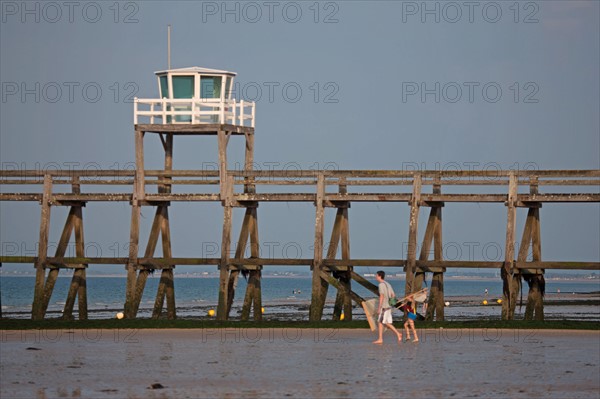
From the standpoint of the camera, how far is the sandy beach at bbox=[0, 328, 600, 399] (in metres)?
18.8

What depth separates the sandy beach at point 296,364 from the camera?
1877 centimetres

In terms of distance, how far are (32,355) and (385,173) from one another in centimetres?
1250

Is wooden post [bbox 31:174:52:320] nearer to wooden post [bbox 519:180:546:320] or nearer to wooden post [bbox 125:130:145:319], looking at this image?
wooden post [bbox 125:130:145:319]

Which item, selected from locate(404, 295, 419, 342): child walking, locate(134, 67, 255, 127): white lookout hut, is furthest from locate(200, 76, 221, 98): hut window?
locate(404, 295, 419, 342): child walking

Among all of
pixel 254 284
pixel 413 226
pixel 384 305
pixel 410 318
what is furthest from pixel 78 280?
pixel 410 318

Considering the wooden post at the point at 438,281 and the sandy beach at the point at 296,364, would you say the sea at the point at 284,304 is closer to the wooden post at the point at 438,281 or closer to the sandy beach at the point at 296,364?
the wooden post at the point at 438,281

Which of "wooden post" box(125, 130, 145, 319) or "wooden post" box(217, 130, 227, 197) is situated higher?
"wooden post" box(217, 130, 227, 197)

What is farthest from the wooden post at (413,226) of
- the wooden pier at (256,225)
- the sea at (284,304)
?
the sea at (284,304)

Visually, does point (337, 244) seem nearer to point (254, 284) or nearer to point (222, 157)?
point (254, 284)

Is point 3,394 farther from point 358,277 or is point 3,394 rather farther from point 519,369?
point 358,277

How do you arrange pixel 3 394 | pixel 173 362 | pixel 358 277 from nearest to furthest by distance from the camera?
pixel 3 394, pixel 173 362, pixel 358 277

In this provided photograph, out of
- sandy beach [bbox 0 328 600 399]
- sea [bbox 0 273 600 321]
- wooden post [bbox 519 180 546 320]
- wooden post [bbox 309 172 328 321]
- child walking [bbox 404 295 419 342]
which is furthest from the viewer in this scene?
sea [bbox 0 273 600 321]

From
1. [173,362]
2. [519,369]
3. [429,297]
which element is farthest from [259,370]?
[429,297]

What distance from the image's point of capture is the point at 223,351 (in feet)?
80.8
